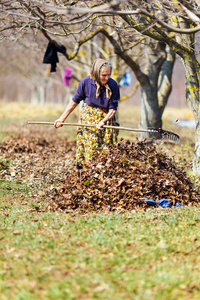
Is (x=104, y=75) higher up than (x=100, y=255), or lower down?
higher up

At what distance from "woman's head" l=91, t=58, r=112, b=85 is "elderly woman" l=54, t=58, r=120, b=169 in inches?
0.7

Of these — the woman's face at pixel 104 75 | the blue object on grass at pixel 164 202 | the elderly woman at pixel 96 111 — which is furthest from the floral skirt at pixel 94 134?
the blue object on grass at pixel 164 202

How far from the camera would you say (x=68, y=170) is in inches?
321

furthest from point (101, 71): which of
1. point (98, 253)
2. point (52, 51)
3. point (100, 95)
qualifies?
point (52, 51)

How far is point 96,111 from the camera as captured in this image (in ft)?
21.1

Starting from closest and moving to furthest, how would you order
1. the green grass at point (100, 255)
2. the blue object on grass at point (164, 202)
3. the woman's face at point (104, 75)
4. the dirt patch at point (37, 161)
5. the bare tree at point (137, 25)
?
1. the green grass at point (100, 255)
2. the bare tree at point (137, 25)
3. the blue object on grass at point (164, 202)
4. the woman's face at point (104, 75)
5. the dirt patch at point (37, 161)

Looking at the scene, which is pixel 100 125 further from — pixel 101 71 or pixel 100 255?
pixel 100 255

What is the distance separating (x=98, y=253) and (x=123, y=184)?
6.32ft

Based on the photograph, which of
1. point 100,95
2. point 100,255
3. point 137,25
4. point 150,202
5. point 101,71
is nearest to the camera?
point 100,255

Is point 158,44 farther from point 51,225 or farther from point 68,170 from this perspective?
point 51,225

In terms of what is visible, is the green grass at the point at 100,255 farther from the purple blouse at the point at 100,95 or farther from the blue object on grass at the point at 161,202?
the purple blouse at the point at 100,95

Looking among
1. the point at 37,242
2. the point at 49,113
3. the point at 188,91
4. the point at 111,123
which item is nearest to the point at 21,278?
the point at 37,242

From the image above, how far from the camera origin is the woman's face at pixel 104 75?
19.9 feet

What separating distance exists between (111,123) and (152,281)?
3420 millimetres
